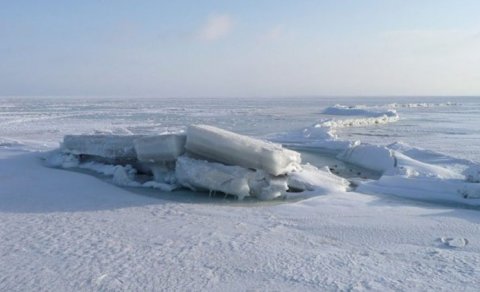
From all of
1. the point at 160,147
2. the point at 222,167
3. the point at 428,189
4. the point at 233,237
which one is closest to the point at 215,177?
the point at 222,167

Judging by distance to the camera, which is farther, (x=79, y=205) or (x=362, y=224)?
(x=79, y=205)

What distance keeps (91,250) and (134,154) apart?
431cm

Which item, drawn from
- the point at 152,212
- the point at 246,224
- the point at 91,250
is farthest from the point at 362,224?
the point at 91,250

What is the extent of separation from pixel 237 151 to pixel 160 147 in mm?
1408

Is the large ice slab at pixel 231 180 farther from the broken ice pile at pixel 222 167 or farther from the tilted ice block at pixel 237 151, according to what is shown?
the tilted ice block at pixel 237 151

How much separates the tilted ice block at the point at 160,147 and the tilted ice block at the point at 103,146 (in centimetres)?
70

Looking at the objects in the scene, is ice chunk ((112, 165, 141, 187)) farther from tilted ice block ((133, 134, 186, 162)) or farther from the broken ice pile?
tilted ice block ((133, 134, 186, 162))

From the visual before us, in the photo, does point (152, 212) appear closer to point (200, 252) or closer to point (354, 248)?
point (200, 252)

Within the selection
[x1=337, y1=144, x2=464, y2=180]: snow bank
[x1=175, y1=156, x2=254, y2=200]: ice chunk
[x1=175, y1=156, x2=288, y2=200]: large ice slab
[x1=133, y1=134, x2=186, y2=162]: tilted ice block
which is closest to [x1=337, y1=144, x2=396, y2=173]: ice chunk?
[x1=337, y1=144, x2=464, y2=180]: snow bank

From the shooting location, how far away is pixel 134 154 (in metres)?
8.28

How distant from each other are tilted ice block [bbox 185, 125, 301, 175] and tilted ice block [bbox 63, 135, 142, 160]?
1.70m

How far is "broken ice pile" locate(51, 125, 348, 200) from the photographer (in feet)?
21.8

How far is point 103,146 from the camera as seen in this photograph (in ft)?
28.4

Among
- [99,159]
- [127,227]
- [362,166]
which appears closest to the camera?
[127,227]
